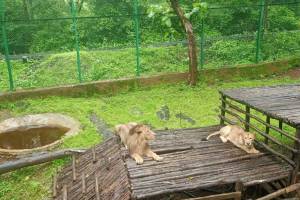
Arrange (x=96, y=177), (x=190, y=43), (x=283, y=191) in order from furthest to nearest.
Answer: (x=190, y=43), (x=96, y=177), (x=283, y=191)

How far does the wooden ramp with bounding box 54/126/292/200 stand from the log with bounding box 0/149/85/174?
59 cm

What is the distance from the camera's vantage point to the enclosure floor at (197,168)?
208 inches

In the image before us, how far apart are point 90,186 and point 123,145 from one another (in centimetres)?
93

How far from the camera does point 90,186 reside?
601cm

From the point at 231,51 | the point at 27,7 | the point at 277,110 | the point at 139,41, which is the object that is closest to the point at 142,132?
the point at 277,110

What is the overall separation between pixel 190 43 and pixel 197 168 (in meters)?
6.85

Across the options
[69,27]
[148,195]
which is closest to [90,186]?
[148,195]

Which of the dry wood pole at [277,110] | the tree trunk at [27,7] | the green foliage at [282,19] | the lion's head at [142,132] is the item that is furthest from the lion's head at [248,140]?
the tree trunk at [27,7]

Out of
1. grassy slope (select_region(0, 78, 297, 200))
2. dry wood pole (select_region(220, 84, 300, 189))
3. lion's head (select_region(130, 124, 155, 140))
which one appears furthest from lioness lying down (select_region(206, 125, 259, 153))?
grassy slope (select_region(0, 78, 297, 200))

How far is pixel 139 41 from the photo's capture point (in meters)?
12.6

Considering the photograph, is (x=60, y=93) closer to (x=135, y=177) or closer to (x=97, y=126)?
(x=97, y=126)

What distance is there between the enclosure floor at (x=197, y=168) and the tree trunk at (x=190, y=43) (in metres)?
5.71

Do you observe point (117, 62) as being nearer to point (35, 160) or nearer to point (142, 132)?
point (35, 160)

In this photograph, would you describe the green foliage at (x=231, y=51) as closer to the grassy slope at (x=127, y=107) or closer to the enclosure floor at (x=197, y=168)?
the grassy slope at (x=127, y=107)
